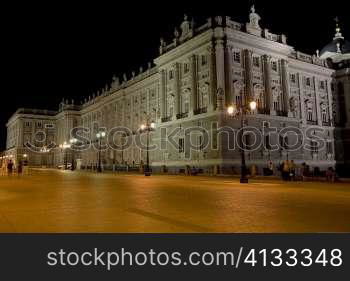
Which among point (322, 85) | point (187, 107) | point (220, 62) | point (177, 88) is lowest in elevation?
point (187, 107)

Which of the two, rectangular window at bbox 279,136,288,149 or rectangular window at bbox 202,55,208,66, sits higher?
rectangular window at bbox 202,55,208,66

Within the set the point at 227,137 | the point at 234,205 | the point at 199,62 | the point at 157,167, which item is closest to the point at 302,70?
the point at 199,62

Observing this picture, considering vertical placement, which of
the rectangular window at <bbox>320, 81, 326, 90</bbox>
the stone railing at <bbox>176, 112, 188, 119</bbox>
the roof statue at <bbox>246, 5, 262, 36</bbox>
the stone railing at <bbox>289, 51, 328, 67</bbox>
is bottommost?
the stone railing at <bbox>176, 112, 188, 119</bbox>

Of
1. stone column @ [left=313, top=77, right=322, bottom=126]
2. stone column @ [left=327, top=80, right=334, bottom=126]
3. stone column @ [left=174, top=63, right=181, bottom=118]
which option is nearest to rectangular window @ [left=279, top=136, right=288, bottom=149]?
stone column @ [left=174, top=63, right=181, bottom=118]

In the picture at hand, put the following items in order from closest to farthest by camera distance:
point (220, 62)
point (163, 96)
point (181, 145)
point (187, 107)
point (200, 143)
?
point (220, 62) < point (200, 143) < point (181, 145) < point (187, 107) < point (163, 96)

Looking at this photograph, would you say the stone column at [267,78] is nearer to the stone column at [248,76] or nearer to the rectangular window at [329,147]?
the stone column at [248,76]

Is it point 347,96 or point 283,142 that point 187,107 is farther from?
point 347,96

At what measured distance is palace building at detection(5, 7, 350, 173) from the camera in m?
43.5

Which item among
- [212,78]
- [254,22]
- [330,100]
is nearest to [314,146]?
[330,100]

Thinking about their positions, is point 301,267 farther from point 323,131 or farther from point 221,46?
point 323,131

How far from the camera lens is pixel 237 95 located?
147 ft

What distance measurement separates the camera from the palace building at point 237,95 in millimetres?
43469

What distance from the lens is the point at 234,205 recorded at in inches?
468

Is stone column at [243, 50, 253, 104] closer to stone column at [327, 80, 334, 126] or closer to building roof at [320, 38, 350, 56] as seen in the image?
stone column at [327, 80, 334, 126]
